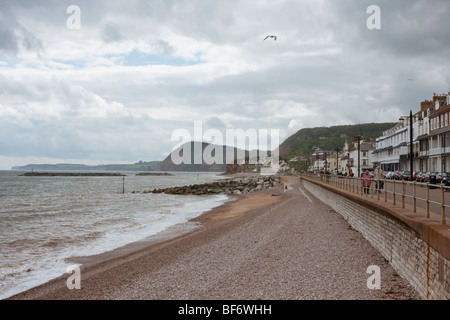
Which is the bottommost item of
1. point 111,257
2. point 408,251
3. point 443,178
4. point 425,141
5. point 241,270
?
point 111,257

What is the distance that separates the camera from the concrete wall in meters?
5.99

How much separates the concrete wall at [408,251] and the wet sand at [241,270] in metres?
0.29

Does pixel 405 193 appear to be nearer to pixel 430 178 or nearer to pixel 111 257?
pixel 111 257

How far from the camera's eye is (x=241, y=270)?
1001 cm

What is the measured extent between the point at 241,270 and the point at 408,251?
3.95 metres

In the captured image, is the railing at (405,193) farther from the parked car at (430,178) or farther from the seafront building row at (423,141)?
the seafront building row at (423,141)

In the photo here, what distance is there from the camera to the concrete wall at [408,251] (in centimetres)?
599

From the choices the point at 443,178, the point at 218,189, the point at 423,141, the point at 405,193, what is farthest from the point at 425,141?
the point at 405,193

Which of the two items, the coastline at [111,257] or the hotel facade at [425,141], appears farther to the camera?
the hotel facade at [425,141]

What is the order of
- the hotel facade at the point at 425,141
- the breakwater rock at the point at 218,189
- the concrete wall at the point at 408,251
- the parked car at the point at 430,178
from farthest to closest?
the breakwater rock at the point at 218,189 → the hotel facade at the point at 425,141 → the parked car at the point at 430,178 → the concrete wall at the point at 408,251

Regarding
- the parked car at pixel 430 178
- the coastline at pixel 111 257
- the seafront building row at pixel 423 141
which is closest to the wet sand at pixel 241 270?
the coastline at pixel 111 257

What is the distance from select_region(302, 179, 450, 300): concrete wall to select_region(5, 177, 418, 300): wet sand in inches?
11.3

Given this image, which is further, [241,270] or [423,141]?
[423,141]
